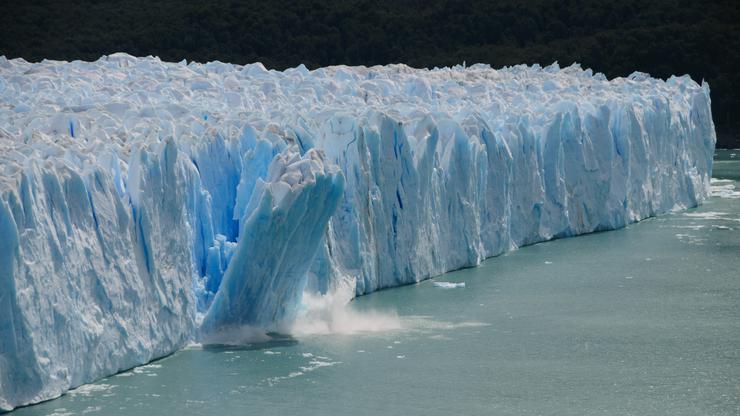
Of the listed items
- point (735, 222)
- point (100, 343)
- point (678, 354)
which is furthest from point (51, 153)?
point (735, 222)

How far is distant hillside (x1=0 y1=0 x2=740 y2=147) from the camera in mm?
31969

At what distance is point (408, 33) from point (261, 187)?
26269 mm

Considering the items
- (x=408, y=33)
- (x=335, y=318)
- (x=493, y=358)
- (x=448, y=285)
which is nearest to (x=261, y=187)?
(x=335, y=318)

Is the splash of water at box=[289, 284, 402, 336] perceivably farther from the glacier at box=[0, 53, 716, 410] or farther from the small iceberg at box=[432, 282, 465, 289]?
the small iceberg at box=[432, 282, 465, 289]

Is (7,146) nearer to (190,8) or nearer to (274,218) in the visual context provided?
(274,218)

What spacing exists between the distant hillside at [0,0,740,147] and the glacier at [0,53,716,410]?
15.7 m

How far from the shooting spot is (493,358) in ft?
28.4

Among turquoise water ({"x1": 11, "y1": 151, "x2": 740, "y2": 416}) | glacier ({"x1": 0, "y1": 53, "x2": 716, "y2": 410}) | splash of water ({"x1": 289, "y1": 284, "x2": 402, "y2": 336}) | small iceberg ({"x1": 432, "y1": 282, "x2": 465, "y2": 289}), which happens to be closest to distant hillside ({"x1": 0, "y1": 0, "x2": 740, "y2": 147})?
glacier ({"x1": 0, "y1": 53, "x2": 716, "y2": 410})

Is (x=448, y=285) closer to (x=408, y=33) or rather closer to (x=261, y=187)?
(x=261, y=187)

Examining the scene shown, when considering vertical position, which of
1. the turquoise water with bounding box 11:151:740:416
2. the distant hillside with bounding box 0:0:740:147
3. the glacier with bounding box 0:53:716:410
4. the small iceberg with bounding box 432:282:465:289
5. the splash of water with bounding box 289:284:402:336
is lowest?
the turquoise water with bounding box 11:151:740:416

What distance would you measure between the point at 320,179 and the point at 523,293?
10.1 feet

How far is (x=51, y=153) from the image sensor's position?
7684mm

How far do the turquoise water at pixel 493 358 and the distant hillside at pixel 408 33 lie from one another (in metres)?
20.8

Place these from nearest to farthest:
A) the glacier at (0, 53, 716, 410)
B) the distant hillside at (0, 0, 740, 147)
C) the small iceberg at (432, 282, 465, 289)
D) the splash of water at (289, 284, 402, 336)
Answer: the glacier at (0, 53, 716, 410) < the splash of water at (289, 284, 402, 336) < the small iceberg at (432, 282, 465, 289) < the distant hillside at (0, 0, 740, 147)
